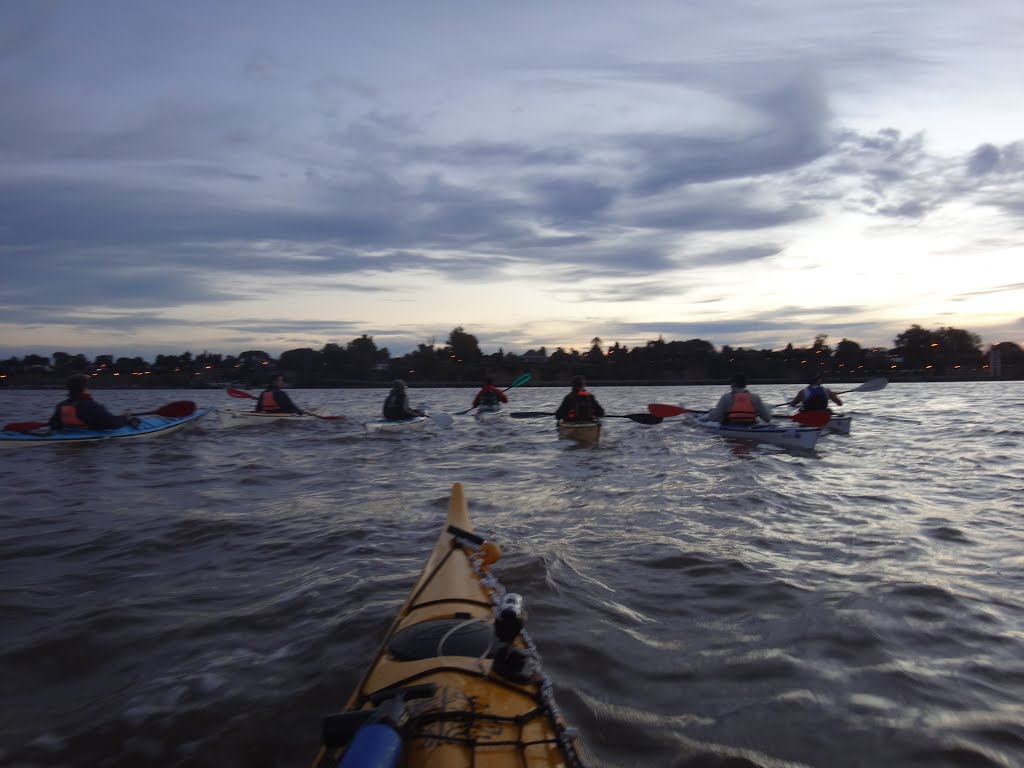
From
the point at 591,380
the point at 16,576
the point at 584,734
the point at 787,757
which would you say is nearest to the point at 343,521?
the point at 16,576

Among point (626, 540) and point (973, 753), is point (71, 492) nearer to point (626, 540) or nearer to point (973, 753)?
point (626, 540)

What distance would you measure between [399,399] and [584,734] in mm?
14134

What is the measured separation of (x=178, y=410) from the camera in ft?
54.3

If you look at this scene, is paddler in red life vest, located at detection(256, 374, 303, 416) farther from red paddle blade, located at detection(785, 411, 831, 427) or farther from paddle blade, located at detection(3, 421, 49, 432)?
red paddle blade, located at detection(785, 411, 831, 427)

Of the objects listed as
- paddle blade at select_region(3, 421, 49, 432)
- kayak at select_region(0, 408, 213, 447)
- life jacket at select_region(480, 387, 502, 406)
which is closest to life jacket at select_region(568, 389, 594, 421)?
life jacket at select_region(480, 387, 502, 406)

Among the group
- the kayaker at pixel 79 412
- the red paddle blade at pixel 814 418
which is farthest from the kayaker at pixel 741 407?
the kayaker at pixel 79 412

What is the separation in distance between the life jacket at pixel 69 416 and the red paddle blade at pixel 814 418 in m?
15.4

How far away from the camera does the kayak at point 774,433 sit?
1187 cm

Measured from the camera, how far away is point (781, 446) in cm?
1275

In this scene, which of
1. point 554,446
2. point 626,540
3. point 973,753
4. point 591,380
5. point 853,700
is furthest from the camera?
point 591,380

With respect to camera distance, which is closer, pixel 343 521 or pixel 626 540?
pixel 626 540

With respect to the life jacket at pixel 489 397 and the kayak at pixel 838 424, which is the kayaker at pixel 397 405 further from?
the kayak at pixel 838 424

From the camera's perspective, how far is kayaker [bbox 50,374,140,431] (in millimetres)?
12812

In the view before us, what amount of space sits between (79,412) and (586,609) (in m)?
13.1
